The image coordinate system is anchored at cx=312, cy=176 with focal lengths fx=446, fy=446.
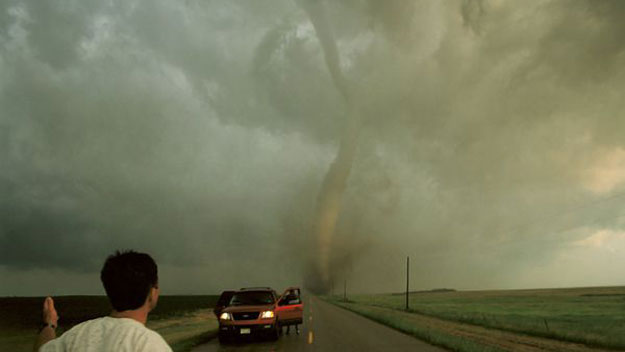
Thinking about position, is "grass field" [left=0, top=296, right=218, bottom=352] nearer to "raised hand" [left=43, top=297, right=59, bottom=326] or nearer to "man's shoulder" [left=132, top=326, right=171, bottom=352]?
"raised hand" [left=43, top=297, right=59, bottom=326]

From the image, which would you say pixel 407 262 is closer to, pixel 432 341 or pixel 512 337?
pixel 512 337

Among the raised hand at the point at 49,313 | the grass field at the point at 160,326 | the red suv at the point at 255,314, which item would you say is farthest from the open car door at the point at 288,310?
the raised hand at the point at 49,313

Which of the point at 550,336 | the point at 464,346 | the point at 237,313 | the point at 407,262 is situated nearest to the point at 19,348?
the point at 237,313

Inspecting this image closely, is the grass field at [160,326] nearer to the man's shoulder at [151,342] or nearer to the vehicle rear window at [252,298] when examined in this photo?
the vehicle rear window at [252,298]

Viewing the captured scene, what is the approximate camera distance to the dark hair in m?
2.34

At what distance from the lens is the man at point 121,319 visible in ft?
6.63

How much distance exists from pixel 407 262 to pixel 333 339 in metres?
50.5

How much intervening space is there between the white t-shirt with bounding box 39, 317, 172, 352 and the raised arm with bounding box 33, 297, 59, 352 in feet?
0.91

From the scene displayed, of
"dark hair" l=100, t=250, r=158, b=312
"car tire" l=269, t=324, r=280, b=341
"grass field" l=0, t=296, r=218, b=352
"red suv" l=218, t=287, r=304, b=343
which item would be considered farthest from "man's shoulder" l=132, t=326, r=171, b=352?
"car tire" l=269, t=324, r=280, b=341

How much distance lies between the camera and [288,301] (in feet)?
69.6

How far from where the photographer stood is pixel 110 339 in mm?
2023

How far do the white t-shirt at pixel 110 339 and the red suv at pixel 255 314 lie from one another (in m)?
16.4

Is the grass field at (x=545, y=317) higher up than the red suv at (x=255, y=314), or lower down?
lower down

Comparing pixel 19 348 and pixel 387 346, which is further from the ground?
pixel 387 346
